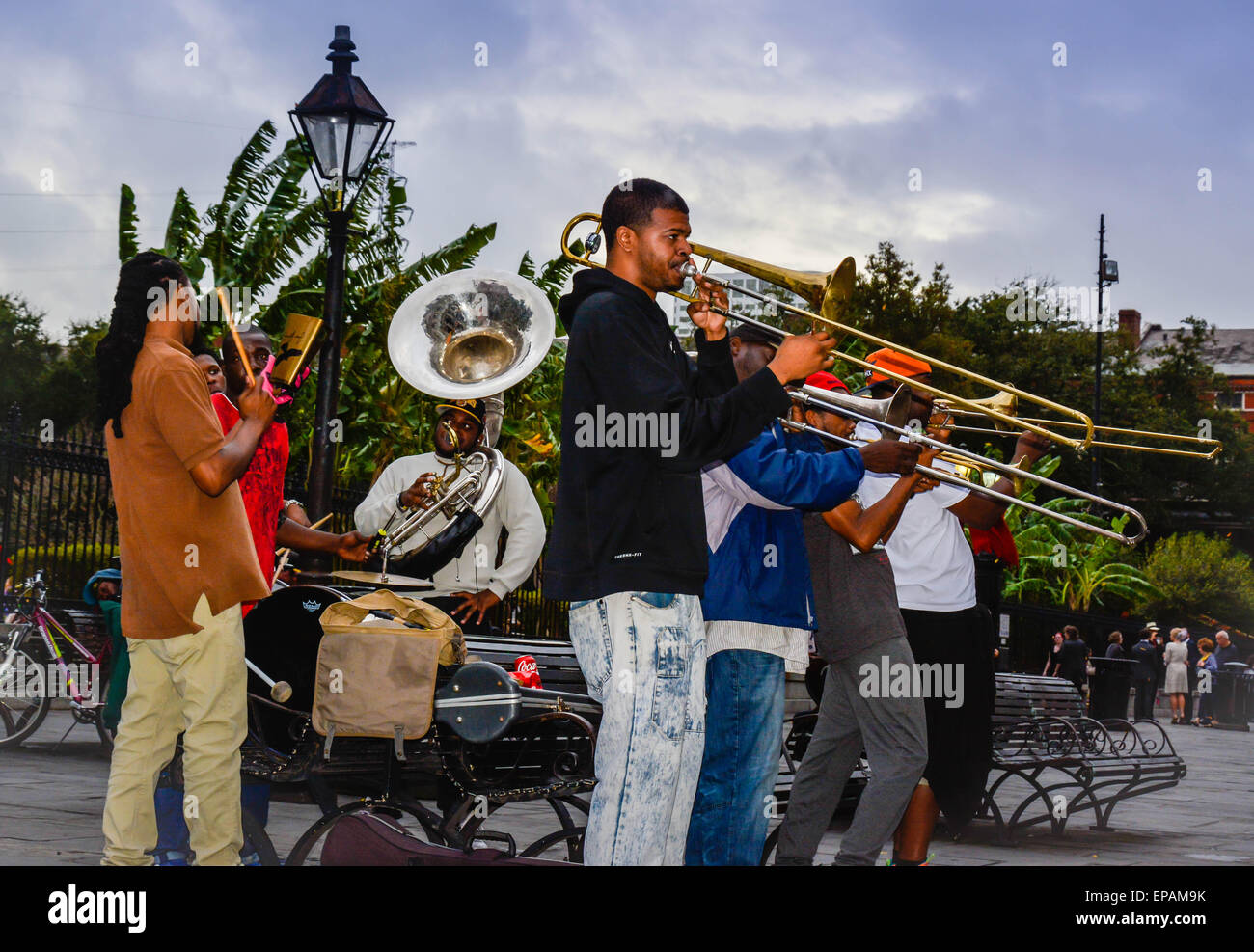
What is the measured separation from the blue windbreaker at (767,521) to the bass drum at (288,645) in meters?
1.28

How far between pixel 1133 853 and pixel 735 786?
12.5 feet

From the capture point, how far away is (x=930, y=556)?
529cm

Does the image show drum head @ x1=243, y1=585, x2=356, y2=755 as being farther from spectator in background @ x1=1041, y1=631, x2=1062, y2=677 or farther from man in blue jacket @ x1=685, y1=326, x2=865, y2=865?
Result: spectator in background @ x1=1041, y1=631, x2=1062, y2=677

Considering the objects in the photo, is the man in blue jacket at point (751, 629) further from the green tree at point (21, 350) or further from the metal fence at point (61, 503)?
the green tree at point (21, 350)

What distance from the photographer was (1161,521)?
4484 centimetres

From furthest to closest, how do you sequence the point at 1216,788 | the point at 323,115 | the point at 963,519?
the point at 1216,788
the point at 323,115
the point at 963,519

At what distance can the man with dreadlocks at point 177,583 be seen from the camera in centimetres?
389

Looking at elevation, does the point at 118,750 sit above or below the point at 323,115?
below

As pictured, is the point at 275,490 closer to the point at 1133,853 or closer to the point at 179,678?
the point at 179,678

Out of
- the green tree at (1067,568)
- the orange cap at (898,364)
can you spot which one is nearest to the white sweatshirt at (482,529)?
the orange cap at (898,364)

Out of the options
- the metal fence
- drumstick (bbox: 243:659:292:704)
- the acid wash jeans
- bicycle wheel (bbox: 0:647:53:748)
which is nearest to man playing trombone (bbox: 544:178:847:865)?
the acid wash jeans

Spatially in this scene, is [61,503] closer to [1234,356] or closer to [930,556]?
[930,556]
